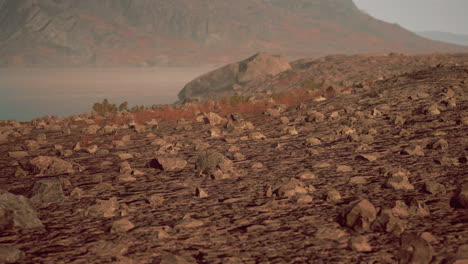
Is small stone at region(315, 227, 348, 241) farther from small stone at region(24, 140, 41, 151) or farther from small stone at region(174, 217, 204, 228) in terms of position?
small stone at region(24, 140, 41, 151)

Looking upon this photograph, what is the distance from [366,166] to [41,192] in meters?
4.06

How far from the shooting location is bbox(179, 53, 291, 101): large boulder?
120ft

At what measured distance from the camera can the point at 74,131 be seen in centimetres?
1169

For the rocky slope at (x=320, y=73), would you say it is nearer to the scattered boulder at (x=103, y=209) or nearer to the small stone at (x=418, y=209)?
the scattered boulder at (x=103, y=209)

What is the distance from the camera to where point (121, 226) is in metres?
4.11

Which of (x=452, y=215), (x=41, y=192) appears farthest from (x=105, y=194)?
(x=452, y=215)

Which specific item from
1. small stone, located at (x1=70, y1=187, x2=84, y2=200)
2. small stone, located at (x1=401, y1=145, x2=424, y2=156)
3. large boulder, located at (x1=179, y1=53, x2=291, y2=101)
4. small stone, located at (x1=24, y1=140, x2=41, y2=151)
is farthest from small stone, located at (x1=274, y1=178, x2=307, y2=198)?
large boulder, located at (x1=179, y1=53, x2=291, y2=101)

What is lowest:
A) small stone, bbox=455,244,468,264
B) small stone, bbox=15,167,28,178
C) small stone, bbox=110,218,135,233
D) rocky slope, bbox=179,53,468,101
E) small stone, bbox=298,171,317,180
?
small stone, bbox=110,218,135,233

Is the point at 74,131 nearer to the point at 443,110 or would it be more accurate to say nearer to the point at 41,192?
the point at 41,192

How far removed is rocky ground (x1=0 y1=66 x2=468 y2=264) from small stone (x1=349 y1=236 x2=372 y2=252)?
10mm

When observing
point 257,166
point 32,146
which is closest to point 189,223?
point 257,166

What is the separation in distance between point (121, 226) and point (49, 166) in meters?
3.33

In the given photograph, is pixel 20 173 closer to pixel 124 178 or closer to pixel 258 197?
pixel 124 178

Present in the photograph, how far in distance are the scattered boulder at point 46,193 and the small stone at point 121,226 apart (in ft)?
4.36
